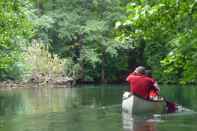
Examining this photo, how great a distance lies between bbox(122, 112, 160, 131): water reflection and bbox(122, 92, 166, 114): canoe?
0.95 feet

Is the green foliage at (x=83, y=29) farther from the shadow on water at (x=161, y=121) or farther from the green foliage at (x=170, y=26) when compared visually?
the green foliage at (x=170, y=26)

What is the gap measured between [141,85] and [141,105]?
2.22 ft

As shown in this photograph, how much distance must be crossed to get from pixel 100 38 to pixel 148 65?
6.56 m

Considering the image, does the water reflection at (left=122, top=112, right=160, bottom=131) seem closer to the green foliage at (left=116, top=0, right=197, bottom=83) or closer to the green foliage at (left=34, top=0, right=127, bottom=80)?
the green foliage at (left=116, top=0, right=197, bottom=83)

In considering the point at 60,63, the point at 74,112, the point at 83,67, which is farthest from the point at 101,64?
the point at 74,112

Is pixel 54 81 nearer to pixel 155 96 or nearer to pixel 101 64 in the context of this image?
pixel 101 64

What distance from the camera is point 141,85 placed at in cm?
1634

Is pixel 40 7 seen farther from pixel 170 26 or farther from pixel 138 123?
pixel 170 26

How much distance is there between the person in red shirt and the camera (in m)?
16.3

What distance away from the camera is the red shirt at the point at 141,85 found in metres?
16.3

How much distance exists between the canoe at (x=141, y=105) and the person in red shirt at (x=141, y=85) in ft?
0.72

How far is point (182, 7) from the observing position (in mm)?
4012

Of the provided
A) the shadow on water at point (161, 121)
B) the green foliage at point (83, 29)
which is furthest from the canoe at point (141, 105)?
the green foliage at point (83, 29)

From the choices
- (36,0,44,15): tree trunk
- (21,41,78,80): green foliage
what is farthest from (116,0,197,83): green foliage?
(36,0,44,15): tree trunk
